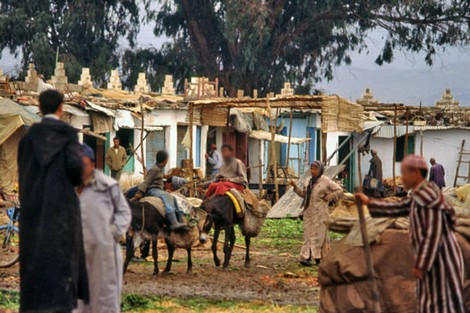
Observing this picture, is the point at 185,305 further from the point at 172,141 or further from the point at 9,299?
the point at 172,141

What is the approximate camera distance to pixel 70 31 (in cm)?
5578

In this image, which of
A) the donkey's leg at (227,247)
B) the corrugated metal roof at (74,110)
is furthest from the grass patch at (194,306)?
the corrugated metal roof at (74,110)

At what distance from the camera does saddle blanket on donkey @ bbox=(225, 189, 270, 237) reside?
17875 mm

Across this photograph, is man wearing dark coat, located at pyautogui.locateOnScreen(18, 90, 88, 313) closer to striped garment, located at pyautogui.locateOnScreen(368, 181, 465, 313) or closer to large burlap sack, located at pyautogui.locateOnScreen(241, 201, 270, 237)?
striped garment, located at pyautogui.locateOnScreen(368, 181, 465, 313)

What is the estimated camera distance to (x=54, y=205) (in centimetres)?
837

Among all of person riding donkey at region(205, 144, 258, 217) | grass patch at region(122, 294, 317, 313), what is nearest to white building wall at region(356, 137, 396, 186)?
person riding donkey at region(205, 144, 258, 217)

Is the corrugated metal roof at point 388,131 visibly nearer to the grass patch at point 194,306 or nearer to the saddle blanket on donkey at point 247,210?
the saddle blanket on donkey at point 247,210

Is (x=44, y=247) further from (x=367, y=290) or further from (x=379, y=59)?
(x=379, y=59)

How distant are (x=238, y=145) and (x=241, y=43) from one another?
14.6m

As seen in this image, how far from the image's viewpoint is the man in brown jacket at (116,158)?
29.7 meters

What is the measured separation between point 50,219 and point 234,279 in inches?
318

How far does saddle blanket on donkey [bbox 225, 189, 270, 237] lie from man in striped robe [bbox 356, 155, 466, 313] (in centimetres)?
884

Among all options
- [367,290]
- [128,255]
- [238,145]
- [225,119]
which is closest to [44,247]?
[367,290]

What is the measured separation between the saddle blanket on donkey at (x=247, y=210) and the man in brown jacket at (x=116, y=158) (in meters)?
11.6
